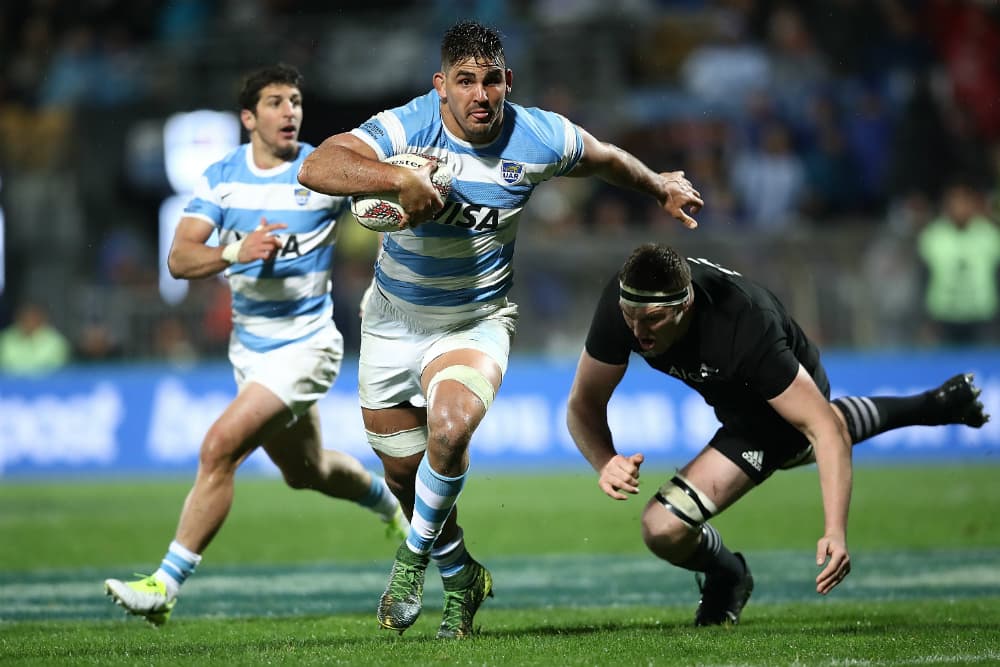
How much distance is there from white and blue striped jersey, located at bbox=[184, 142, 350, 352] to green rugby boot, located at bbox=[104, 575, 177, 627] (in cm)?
153

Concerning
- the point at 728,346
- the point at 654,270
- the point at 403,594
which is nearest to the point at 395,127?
the point at 654,270

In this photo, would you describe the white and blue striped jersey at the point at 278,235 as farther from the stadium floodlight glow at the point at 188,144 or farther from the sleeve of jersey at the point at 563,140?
the stadium floodlight glow at the point at 188,144

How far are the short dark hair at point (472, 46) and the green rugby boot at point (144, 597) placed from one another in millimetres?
2831

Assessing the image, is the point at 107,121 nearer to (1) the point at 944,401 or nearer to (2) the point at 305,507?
(2) the point at 305,507

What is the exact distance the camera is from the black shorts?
6.72 m

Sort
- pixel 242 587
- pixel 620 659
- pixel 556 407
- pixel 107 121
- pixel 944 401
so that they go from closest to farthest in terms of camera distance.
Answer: pixel 620 659
pixel 944 401
pixel 242 587
pixel 556 407
pixel 107 121

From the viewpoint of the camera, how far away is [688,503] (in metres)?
6.56

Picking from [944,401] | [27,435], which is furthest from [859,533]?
[27,435]

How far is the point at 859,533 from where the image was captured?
10.7 metres

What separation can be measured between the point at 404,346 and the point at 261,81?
2.17 m

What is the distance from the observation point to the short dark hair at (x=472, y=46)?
6.00 meters

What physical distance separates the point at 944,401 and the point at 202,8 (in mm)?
16616

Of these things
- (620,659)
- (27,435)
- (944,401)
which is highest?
(944,401)

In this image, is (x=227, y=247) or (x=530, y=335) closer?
(x=227, y=247)
